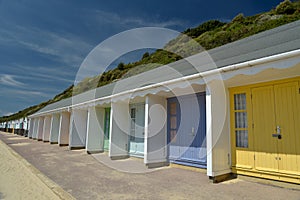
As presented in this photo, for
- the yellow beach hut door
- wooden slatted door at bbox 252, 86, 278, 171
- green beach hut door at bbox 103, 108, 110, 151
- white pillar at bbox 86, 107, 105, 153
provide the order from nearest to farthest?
1. the yellow beach hut door
2. wooden slatted door at bbox 252, 86, 278, 171
3. white pillar at bbox 86, 107, 105, 153
4. green beach hut door at bbox 103, 108, 110, 151

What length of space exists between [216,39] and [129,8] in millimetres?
19734

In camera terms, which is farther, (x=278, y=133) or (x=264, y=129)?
(x=264, y=129)

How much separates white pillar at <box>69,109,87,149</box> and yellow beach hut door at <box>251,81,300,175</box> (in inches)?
392

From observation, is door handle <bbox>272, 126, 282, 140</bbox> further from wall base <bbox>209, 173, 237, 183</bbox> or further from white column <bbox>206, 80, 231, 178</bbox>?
wall base <bbox>209, 173, 237, 183</bbox>

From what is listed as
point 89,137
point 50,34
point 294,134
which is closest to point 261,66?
point 294,134

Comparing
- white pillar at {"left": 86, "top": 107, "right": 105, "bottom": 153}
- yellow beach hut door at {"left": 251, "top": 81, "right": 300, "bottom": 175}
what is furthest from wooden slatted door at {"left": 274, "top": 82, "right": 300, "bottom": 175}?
white pillar at {"left": 86, "top": 107, "right": 105, "bottom": 153}

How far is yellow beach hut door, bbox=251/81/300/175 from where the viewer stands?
4.34 metres

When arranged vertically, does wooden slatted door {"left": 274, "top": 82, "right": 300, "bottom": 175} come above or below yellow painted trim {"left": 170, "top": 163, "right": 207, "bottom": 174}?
above

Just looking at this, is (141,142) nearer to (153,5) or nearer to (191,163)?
(191,163)

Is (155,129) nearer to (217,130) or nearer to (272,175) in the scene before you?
(217,130)

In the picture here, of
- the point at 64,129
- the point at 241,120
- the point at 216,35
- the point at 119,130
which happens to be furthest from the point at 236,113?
the point at 216,35

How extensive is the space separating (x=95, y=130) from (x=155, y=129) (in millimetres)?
4876

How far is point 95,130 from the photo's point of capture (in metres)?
10.5

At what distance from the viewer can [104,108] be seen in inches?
441
